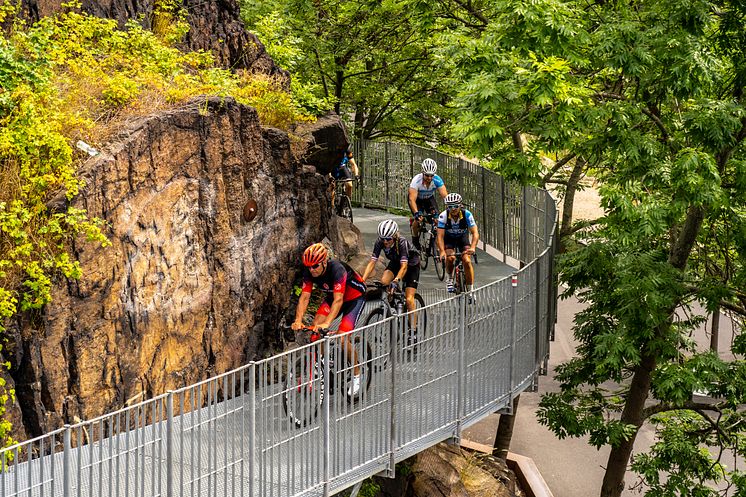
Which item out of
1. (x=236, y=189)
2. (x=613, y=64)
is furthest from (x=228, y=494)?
(x=613, y=64)

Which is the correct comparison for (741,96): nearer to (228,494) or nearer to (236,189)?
(236,189)

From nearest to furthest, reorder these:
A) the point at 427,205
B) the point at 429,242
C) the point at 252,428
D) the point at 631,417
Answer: the point at 252,428
the point at 631,417
the point at 427,205
the point at 429,242

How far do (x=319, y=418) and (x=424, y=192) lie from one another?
8635mm

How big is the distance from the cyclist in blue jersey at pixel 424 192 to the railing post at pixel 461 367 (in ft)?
17.2

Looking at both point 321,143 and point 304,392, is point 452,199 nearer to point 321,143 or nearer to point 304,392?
point 321,143

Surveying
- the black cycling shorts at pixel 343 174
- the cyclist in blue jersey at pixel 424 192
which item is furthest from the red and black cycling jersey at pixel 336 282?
the black cycling shorts at pixel 343 174

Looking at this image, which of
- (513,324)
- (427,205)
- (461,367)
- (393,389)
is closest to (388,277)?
(513,324)

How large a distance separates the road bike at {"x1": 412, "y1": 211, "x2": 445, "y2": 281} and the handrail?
8.55 ft

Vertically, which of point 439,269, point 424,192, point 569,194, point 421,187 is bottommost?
point 439,269

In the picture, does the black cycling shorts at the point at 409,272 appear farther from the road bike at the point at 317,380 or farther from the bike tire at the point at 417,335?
the road bike at the point at 317,380

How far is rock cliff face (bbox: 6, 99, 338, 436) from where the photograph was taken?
35.4 feet

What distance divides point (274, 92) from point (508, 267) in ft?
23.6

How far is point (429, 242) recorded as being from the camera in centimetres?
1944

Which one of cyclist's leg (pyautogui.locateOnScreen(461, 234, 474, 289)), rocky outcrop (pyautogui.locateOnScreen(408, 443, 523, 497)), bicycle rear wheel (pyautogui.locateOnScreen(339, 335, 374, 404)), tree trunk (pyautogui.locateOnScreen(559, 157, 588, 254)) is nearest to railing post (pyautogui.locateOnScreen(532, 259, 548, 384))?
cyclist's leg (pyautogui.locateOnScreen(461, 234, 474, 289))
